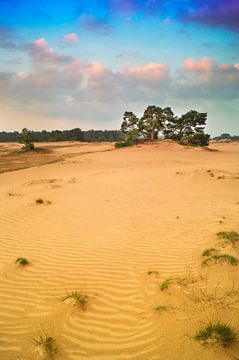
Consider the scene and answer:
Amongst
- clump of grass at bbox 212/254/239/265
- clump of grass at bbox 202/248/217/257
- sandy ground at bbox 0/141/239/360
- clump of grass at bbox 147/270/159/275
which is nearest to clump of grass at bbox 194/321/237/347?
sandy ground at bbox 0/141/239/360

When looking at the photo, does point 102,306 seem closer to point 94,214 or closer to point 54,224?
point 54,224

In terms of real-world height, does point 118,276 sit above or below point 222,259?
below

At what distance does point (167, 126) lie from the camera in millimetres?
57906

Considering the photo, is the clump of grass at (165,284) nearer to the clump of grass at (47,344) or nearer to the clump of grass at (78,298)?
the clump of grass at (78,298)

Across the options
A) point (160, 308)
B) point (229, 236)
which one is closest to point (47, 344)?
point (160, 308)

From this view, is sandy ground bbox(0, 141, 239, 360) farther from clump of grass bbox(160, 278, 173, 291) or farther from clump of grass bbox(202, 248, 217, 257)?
clump of grass bbox(202, 248, 217, 257)

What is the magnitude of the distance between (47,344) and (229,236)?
18.7ft

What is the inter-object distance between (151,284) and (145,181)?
14.8 metres

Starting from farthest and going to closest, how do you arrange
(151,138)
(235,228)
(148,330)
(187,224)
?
(151,138)
(187,224)
(235,228)
(148,330)

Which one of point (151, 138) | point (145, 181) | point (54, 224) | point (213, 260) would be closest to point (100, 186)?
point (145, 181)

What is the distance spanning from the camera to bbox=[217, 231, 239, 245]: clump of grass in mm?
8102

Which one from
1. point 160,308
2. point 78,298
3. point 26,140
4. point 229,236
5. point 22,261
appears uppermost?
point 26,140

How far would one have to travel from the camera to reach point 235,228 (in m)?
9.48

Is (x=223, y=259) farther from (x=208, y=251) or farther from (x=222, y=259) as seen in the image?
(x=208, y=251)
